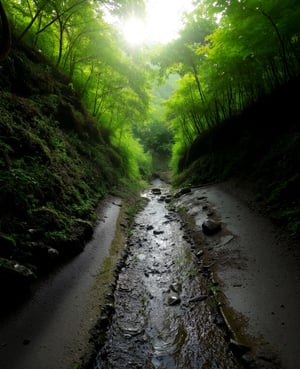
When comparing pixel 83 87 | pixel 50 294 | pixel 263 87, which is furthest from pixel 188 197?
pixel 83 87

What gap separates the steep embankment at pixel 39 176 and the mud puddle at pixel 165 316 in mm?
1549

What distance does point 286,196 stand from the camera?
5.72 m

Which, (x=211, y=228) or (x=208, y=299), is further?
(x=211, y=228)

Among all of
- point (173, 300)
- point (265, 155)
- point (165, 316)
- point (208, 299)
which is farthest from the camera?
point (265, 155)

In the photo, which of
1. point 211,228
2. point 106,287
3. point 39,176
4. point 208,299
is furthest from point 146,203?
point 208,299

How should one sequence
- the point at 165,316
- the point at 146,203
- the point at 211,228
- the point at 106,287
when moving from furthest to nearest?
the point at 146,203 → the point at 211,228 → the point at 106,287 → the point at 165,316

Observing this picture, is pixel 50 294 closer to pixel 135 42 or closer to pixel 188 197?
pixel 188 197

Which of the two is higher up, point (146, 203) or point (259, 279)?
point (259, 279)

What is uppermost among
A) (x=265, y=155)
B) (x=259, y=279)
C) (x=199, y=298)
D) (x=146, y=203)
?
Result: (x=265, y=155)

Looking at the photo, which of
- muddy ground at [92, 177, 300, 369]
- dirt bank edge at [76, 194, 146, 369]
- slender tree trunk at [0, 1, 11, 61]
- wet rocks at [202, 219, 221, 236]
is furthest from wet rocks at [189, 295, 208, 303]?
slender tree trunk at [0, 1, 11, 61]

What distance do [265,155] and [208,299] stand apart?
19.5 feet

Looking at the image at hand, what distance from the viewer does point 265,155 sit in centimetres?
808

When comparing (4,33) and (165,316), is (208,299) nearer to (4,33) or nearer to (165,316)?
(165,316)

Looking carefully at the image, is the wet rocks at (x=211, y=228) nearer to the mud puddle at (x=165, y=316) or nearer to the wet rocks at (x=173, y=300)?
the mud puddle at (x=165, y=316)
